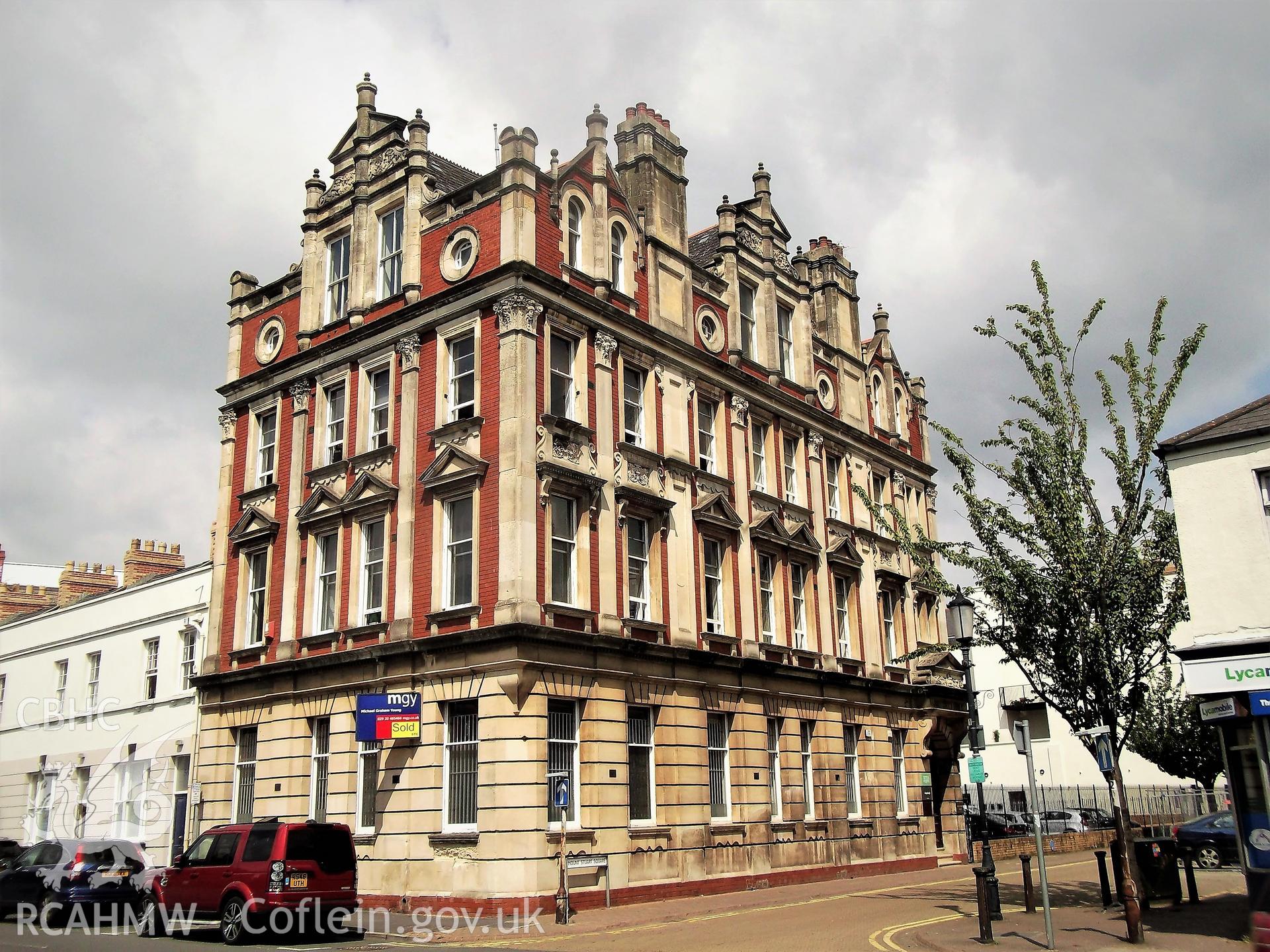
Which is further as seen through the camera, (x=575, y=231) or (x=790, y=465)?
(x=790, y=465)

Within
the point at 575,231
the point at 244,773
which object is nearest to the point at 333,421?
the point at 575,231

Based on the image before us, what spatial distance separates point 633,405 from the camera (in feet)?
96.6

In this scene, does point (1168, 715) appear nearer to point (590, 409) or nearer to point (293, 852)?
point (590, 409)

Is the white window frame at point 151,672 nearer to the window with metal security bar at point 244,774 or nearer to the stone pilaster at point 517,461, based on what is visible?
the window with metal security bar at point 244,774

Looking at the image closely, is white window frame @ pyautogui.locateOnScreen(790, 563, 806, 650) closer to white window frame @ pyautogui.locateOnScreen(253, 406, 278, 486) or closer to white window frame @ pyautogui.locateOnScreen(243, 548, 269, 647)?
white window frame @ pyautogui.locateOnScreen(243, 548, 269, 647)

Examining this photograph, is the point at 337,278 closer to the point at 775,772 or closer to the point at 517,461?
the point at 517,461

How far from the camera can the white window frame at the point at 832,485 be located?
3778 centimetres

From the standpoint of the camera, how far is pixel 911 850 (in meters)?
36.9

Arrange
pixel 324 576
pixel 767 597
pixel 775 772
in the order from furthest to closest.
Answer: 1. pixel 767 597
2. pixel 775 772
3. pixel 324 576

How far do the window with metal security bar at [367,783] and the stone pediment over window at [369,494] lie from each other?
590 cm

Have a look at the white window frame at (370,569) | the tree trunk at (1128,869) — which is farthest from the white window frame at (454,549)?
the tree trunk at (1128,869)

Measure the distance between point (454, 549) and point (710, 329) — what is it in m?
11.5

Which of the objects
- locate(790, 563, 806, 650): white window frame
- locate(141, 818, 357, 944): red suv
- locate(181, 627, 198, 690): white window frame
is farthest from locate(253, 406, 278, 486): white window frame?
locate(790, 563, 806, 650): white window frame

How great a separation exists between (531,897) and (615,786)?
3676 millimetres
